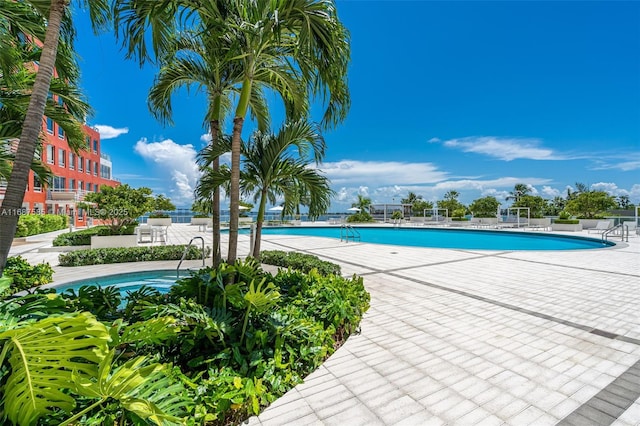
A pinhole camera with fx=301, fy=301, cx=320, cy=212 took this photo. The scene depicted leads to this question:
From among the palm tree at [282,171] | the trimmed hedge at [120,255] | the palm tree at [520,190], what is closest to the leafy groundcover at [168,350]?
the palm tree at [282,171]

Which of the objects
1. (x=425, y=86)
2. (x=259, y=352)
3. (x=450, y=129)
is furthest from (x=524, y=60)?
(x=259, y=352)

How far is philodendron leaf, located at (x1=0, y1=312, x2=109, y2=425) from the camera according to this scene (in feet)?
4.22

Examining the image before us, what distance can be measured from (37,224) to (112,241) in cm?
993

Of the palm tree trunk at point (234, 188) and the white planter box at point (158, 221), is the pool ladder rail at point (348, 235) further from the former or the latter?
the white planter box at point (158, 221)

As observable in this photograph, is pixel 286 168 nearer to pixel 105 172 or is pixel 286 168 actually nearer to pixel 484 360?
pixel 484 360

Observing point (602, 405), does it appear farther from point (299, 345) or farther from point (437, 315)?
point (299, 345)

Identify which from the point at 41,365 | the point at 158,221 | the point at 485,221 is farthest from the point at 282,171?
the point at 485,221

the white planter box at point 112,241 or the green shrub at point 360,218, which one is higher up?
the green shrub at point 360,218

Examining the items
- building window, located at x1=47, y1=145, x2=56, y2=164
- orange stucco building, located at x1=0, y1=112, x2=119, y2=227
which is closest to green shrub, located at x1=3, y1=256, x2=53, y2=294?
orange stucco building, located at x1=0, y1=112, x2=119, y2=227

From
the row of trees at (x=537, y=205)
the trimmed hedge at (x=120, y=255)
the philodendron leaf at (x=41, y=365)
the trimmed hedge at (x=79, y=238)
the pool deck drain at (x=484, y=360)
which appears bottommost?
the pool deck drain at (x=484, y=360)

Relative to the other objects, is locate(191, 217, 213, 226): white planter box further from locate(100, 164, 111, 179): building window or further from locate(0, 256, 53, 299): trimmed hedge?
locate(0, 256, 53, 299): trimmed hedge

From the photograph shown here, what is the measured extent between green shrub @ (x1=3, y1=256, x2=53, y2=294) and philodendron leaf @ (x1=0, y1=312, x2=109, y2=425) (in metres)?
5.26

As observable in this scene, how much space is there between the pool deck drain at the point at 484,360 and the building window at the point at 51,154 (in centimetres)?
2827

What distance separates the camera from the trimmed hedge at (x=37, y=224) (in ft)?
46.2
